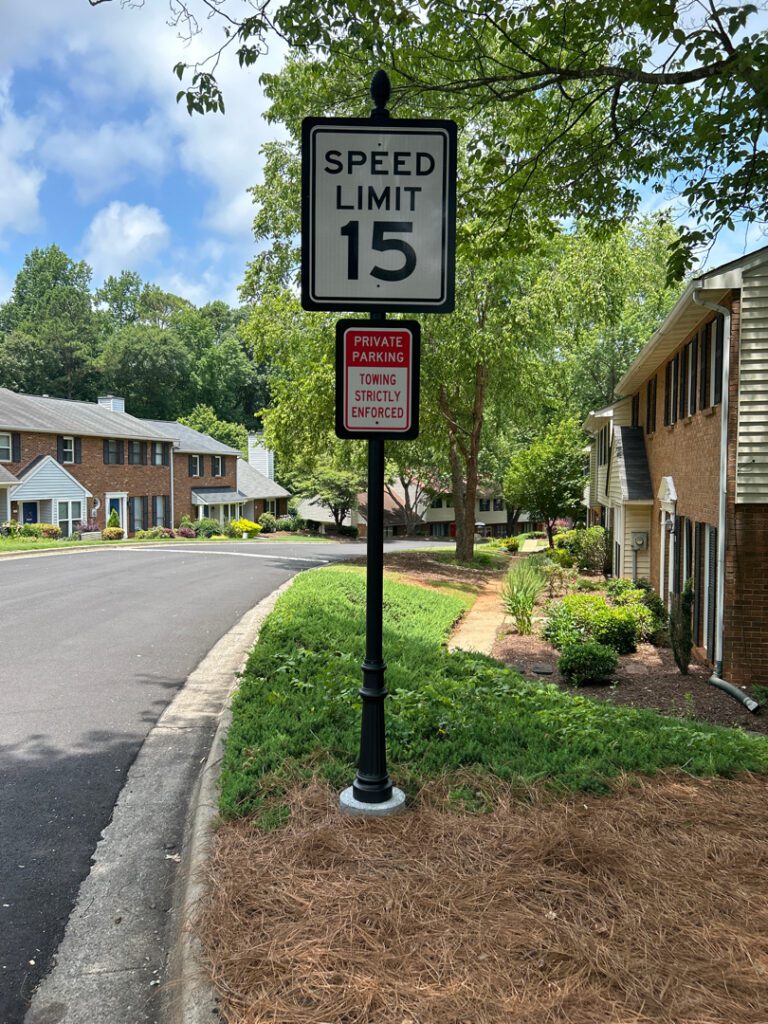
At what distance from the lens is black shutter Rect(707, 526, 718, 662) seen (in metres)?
11.2

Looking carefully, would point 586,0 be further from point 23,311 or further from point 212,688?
point 23,311

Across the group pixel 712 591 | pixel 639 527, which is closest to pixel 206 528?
pixel 639 527

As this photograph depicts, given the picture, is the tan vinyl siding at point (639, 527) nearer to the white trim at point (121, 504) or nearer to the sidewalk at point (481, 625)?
→ the sidewalk at point (481, 625)

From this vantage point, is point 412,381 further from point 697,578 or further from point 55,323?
point 55,323

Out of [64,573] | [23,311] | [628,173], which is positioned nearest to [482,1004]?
[628,173]

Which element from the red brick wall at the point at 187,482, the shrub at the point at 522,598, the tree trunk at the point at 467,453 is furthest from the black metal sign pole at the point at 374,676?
the red brick wall at the point at 187,482

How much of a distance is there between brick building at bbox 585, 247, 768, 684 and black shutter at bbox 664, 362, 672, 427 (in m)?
0.02

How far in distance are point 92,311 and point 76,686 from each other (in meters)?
79.8

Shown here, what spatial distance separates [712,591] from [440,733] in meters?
7.22

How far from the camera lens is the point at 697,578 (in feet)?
41.4

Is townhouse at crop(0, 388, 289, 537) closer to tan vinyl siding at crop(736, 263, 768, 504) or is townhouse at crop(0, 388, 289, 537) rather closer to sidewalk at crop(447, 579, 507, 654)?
sidewalk at crop(447, 579, 507, 654)

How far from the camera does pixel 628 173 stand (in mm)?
8414

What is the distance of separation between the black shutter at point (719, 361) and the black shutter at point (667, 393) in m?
4.27

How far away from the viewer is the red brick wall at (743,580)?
10.2m
